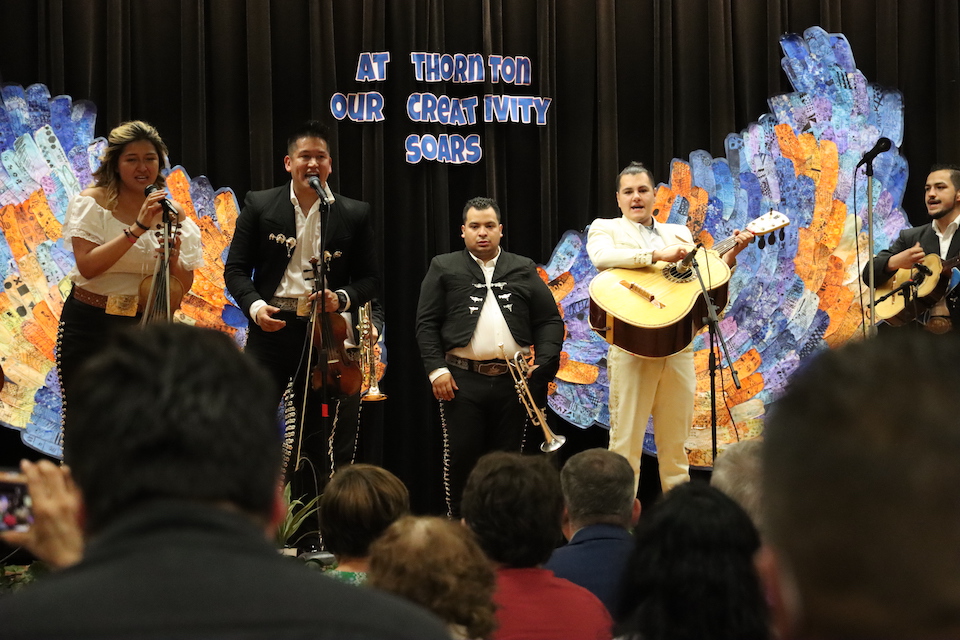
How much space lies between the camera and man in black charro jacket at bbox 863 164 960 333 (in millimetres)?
5934

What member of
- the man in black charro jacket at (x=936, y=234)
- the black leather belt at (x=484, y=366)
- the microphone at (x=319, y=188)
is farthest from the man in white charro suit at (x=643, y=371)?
the microphone at (x=319, y=188)

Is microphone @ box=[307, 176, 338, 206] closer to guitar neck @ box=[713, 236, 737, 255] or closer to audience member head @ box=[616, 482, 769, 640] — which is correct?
guitar neck @ box=[713, 236, 737, 255]

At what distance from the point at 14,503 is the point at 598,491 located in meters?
1.71

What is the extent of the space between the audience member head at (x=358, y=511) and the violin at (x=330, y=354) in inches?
66.9

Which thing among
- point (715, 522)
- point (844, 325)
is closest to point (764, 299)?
point (844, 325)

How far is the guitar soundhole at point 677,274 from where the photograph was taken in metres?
5.43

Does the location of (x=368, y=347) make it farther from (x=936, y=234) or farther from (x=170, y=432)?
(x=170, y=432)

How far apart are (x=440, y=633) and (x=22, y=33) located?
5.99 meters

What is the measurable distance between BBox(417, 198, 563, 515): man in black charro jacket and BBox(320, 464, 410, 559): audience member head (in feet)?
8.70

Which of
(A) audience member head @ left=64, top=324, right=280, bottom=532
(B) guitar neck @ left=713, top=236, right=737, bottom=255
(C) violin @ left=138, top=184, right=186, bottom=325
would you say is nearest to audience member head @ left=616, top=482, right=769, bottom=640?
(A) audience member head @ left=64, top=324, right=280, bottom=532

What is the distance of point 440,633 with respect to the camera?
931 mm

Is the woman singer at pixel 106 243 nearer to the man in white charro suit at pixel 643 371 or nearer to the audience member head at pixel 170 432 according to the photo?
the man in white charro suit at pixel 643 371

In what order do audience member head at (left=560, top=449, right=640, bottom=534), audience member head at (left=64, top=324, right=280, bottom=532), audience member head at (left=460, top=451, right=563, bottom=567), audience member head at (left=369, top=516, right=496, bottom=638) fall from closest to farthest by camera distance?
audience member head at (left=64, top=324, right=280, bottom=532) → audience member head at (left=369, top=516, right=496, bottom=638) → audience member head at (left=460, top=451, right=563, bottom=567) → audience member head at (left=560, top=449, right=640, bottom=534)

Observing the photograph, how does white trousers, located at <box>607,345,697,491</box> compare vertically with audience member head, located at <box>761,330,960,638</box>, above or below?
below
